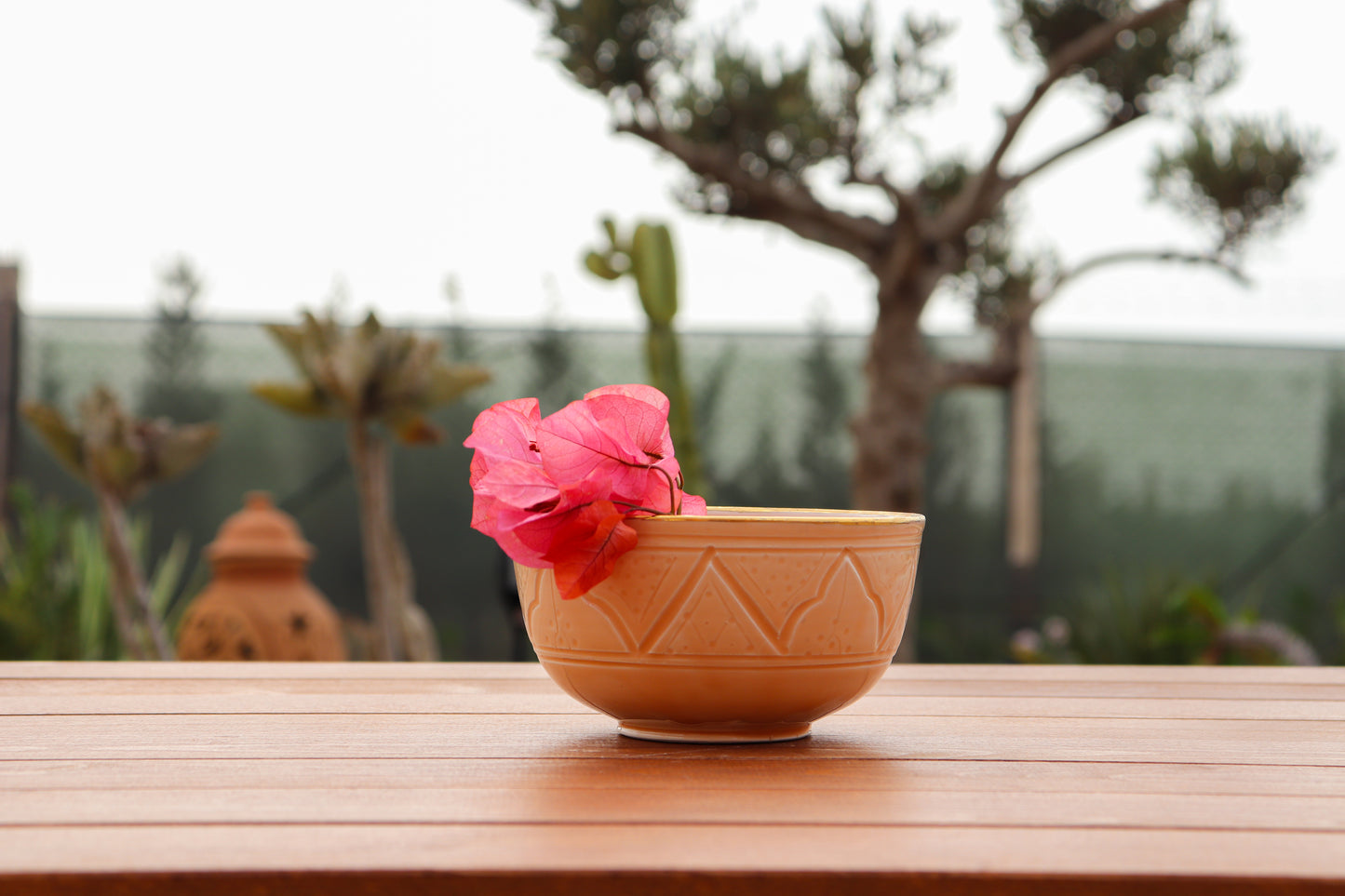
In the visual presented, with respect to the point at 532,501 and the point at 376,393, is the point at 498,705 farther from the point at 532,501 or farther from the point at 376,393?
the point at 376,393

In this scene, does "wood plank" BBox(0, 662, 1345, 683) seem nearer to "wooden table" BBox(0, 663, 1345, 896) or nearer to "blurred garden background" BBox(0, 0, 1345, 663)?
"wooden table" BBox(0, 663, 1345, 896)

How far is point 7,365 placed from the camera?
9.86ft

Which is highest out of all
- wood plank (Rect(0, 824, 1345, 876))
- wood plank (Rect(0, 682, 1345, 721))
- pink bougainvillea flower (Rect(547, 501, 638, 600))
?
pink bougainvillea flower (Rect(547, 501, 638, 600))

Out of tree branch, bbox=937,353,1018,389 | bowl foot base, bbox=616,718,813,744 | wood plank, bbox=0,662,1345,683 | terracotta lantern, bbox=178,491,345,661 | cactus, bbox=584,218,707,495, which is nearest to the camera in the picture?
bowl foot base, bbox=616,718,813,744

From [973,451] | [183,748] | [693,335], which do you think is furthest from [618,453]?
[973,451]

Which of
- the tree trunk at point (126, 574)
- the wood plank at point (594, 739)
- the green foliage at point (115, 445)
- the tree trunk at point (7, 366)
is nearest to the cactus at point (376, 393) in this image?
the green foliage at point (115, 445)

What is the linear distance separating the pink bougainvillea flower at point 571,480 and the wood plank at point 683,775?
9cm

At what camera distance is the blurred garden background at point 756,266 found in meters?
2.78

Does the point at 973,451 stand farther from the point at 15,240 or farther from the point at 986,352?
the point at 15,240

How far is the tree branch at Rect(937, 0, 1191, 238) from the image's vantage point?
2.43 meters

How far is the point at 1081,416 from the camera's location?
11.3 ft

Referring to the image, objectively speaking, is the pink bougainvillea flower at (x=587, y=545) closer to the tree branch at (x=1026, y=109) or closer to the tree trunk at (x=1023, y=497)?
the tree branch at (x=1026, y=109)

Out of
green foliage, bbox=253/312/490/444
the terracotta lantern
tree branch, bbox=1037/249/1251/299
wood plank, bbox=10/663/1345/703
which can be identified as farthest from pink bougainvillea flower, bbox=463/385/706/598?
tree branch, bbox=1037/249/1251/299

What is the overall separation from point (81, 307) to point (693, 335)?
69.2 inches
